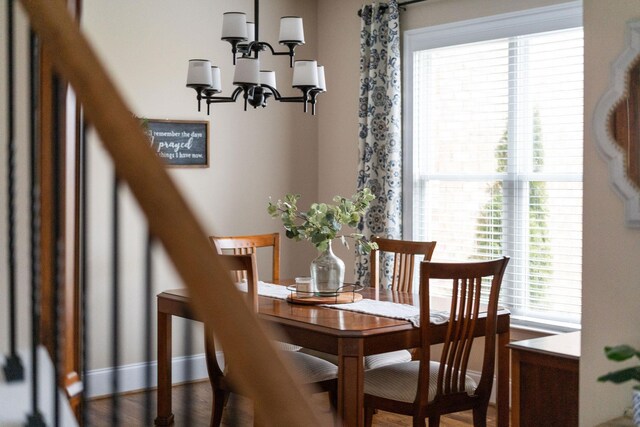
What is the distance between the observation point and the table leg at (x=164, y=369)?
14.7ft

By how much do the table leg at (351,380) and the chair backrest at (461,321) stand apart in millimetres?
268

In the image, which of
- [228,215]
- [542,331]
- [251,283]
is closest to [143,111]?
[228,215]

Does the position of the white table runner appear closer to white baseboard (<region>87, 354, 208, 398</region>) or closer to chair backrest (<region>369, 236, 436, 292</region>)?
chair backrest (<region>369, 236, 436, 292</region>)

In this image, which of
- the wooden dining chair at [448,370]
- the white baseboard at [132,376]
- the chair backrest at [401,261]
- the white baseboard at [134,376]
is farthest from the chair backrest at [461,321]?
the white baseboard at [132,376]

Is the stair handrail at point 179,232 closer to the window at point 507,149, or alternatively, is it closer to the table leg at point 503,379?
the table leg at point 503,379

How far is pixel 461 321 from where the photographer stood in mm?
3674

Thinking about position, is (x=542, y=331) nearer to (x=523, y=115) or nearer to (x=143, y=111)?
(x=523, y=115)

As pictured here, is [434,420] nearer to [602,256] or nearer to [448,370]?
[448,370]

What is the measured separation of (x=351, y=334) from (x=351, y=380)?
20 cm

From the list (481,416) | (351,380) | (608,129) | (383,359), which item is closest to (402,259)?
(383,359)

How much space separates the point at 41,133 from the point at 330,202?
427 cm

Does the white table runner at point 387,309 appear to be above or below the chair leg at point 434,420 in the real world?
above

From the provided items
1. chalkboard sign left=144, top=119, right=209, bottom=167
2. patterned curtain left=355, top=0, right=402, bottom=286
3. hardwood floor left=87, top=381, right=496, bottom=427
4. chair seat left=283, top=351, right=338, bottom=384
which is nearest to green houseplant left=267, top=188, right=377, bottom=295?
chair seat left=283, top=351, right=338, bottom=384

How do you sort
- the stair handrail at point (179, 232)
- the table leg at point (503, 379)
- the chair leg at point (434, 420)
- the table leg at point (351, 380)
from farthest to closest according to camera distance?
the table leg at point (503, 379) → the chair leg at point (434, 420) → the table leg at point (351, 380) → the stair handrail at point (179, 232)
